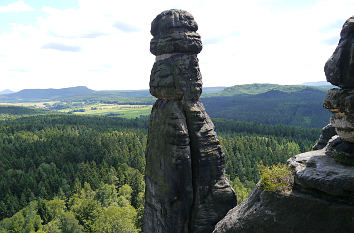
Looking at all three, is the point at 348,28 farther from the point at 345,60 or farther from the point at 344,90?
the point at 344,90

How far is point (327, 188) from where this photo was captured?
1376 centimetres

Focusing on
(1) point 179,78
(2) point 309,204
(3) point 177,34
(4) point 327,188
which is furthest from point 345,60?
(3) point 177,34

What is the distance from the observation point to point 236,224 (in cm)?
1753

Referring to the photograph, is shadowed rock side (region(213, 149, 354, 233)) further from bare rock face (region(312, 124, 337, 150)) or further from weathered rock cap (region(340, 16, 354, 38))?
weathered rock cap (region(340, 16, 354, 38))

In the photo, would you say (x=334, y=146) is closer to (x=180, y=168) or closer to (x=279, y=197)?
(x=279, y=197)

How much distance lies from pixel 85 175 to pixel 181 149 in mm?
83316

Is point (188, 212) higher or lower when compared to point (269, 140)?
higher

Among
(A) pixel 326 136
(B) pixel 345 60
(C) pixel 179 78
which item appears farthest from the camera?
(C) pixel 179 78

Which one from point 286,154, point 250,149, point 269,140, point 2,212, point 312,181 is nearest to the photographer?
point 312,181

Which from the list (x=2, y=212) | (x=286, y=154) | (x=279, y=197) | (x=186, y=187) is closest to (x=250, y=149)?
(x=286, y=154)

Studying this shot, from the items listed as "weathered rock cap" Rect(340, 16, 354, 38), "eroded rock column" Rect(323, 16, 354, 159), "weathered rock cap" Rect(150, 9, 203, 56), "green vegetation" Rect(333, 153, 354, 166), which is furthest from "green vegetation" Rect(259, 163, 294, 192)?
"weathered rock cap" Rect(150, 9, 203, 56)

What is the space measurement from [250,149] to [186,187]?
112285 mm

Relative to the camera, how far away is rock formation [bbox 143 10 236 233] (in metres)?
25.4

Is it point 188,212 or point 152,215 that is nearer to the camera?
point 188,212
